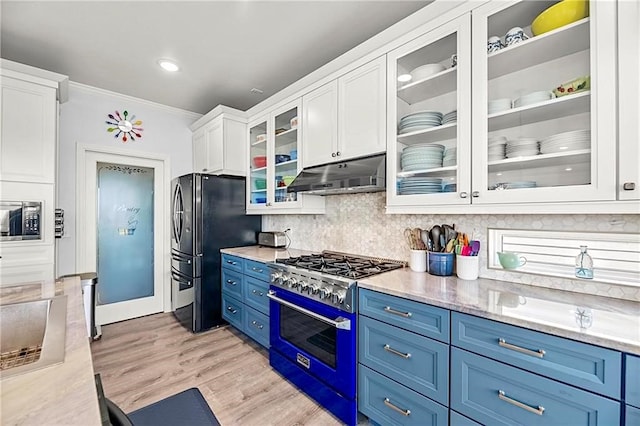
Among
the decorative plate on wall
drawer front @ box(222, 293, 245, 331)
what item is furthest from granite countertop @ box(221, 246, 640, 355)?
the decorative plate on wall

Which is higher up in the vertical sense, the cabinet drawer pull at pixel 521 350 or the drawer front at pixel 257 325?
the cabinet drawer pull at pixel 521 350

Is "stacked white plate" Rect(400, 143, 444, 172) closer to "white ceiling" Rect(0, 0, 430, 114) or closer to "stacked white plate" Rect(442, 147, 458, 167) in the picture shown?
"stacked white plate" Rect(442, 147, 458, 167)

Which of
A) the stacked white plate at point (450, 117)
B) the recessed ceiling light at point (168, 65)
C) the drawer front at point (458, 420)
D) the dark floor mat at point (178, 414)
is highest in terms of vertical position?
the recessed ceiling light at point (168, 65)

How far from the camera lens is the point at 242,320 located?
9.41 ft

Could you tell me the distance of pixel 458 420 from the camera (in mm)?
1311

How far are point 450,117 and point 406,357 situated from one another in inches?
55.3

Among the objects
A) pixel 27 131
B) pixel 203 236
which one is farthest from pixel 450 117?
pixel 27 131

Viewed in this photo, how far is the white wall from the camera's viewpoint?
3.05 metres

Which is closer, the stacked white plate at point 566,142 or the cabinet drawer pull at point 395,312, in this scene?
the stacked white plate at point 566,142

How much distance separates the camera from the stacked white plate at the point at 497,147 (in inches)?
59.9

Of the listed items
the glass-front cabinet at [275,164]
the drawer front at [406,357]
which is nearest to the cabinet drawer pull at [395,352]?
the drawer front at [406,357]

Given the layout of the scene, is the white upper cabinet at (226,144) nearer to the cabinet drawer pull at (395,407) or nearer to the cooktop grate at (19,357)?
the cooktop grate at (19,357)

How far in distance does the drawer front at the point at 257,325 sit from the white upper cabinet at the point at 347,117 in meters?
1.47

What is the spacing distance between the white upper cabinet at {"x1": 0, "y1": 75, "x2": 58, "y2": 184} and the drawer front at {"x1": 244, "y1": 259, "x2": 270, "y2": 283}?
1831mm
